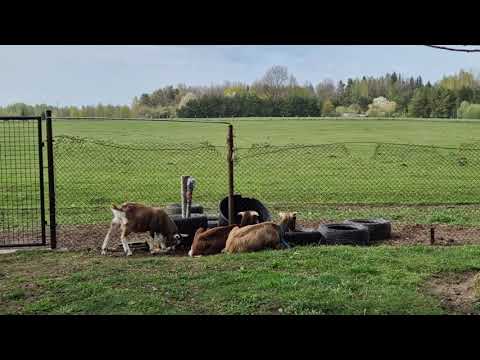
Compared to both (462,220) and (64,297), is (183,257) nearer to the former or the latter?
(64,297)

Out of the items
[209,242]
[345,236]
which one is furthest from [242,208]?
[345,236]

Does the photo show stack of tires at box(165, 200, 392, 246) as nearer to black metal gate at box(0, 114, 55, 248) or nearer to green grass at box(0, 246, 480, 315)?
green grass at box(0, 246, 480, 315)

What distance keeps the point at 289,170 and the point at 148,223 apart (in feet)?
47.3

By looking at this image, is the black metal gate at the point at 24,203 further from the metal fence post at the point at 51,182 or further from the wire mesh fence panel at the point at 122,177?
the wire mesh fence panel at the point at 122,177

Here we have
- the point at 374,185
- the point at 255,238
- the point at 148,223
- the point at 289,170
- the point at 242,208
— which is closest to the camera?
the point at 255,238

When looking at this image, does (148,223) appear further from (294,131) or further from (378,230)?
(294,131)

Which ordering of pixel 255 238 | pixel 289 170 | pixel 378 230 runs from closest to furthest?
pixel 255 238 → pixel 378 230 → pixel 289 170

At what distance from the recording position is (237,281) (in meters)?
6.21

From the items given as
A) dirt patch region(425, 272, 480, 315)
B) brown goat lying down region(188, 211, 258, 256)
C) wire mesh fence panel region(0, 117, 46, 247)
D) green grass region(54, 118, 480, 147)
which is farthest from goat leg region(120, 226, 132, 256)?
green grass region(54, 118, 480, 147)

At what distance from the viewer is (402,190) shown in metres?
16.6

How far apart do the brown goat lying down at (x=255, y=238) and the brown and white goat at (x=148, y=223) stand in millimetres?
1036

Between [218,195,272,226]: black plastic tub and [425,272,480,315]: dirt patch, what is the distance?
355cm

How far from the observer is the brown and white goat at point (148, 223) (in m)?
8.35
